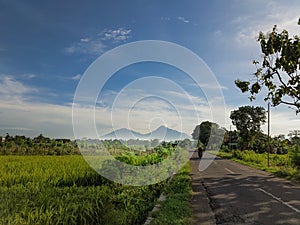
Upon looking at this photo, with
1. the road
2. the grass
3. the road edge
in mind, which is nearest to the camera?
the grass

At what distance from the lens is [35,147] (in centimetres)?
2955

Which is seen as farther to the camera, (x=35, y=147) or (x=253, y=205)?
(x=35, y=147)

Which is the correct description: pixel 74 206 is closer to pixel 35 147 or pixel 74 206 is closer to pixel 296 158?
pixel 296 158

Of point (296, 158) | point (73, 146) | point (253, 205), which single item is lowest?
point (253, 205)

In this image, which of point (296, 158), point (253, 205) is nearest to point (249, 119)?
point (296, 158)

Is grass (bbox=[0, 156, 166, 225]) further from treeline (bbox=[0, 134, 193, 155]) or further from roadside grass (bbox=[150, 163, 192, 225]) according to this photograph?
treeline (bbox=[0, 134, 193, 155])

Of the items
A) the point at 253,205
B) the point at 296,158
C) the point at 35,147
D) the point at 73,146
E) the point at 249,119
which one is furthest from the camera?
the point at 249,119

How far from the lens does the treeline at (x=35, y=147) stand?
89.8 ft

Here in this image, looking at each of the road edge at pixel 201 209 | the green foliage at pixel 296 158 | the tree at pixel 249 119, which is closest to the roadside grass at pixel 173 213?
the road edge at pixel 201 209

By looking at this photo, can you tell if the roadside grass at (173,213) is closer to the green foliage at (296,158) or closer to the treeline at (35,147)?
the green foliage at (296,158)

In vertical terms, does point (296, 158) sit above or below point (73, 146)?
above

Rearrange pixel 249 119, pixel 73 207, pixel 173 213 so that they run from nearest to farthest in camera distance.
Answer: pixel 73 207
pixel 173 213
pixel 249 119

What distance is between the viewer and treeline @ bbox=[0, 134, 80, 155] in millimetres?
27386

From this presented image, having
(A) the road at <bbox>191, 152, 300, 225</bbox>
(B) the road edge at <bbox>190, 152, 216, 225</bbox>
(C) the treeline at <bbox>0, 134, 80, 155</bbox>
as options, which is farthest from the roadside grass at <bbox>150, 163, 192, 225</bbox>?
(C) the treeline at <bbox>0, 134, 80, 155</bbox>
